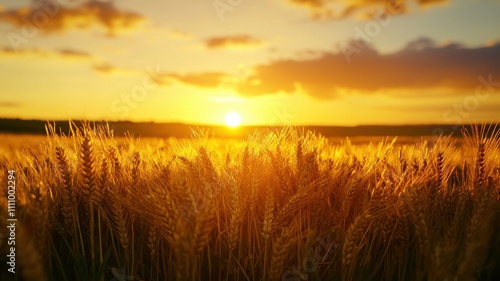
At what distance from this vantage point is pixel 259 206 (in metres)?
2.94

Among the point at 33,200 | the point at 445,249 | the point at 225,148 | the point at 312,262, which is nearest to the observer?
the point at 445,249

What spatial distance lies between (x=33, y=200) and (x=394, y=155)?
7.35 ft

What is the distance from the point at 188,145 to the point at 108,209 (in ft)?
2.53

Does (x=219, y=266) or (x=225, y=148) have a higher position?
(x=225, y=148)

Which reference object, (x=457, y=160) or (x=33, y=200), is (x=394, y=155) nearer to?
(x=457, y=160)

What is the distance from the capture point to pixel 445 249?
185cm

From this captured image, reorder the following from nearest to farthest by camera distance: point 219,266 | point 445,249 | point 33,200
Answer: point 445,249 < point 33,200 < point 219,266

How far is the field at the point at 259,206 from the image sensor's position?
230 centimetres

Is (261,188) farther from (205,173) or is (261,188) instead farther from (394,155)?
(394,155)

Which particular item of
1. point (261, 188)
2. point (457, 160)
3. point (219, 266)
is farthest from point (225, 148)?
point (457, 160)

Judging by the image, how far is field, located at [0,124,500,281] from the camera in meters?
2.30

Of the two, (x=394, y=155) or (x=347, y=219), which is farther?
(x=394, y=155)

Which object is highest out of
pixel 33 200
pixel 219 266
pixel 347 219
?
pixel 33 200

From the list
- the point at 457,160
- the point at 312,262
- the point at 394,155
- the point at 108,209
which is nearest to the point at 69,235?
the point at 108,209
